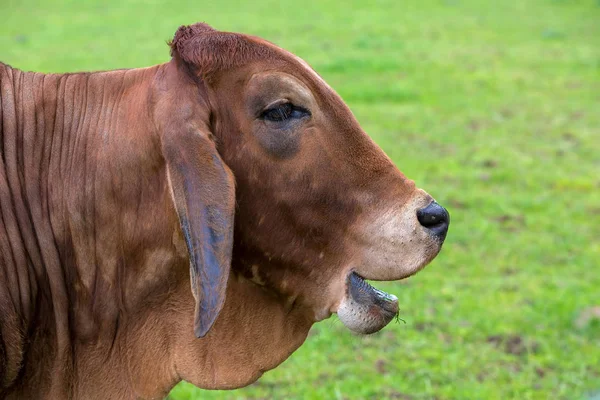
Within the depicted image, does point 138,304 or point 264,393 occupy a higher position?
point 138,304

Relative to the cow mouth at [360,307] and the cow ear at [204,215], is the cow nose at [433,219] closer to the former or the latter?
the cow mouth at [360,307]

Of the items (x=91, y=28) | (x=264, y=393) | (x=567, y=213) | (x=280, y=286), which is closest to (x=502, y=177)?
(x=567, y=213)

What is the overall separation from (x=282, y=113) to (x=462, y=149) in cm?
646

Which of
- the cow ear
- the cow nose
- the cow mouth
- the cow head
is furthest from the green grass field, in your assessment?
the cow ear

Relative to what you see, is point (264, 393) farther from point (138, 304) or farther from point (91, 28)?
point (91, 28)

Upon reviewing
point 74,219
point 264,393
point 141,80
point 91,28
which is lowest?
point 91,28

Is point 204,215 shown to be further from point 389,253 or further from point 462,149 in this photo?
point 462,149

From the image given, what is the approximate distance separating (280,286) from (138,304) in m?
0.43

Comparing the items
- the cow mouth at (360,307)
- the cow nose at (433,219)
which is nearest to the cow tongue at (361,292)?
the cow mouth at (360,307)

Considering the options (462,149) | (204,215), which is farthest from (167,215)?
(462,149)

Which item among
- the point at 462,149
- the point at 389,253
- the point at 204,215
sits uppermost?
the point at 204,215

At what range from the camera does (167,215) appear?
263 centimetres

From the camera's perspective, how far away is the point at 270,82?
103 inches

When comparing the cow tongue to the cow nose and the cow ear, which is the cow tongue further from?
the cow ear
